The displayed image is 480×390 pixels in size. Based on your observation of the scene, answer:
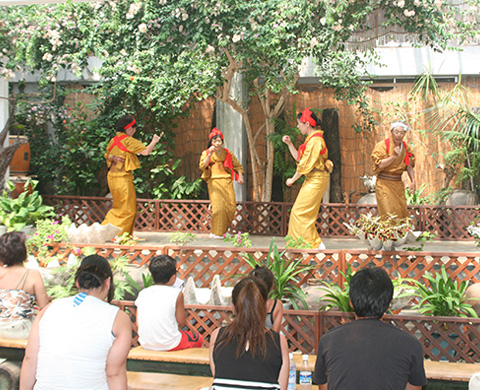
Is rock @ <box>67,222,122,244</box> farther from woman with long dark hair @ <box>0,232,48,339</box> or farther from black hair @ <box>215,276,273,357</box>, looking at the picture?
black hair @ <box>215,276,273,357</box>

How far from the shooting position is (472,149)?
9.23 m

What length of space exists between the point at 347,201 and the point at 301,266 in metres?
4.87

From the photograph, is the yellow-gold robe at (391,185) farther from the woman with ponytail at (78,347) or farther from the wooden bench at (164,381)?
the woman with ponytail at (78,347)

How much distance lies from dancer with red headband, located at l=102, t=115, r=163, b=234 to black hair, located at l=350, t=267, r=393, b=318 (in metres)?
5.45

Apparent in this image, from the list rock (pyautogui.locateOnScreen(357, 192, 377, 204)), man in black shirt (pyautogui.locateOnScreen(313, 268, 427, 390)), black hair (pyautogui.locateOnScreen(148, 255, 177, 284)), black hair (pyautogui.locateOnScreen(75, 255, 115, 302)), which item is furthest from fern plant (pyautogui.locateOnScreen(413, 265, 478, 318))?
rock (pyautogui.locateOnScreen(357, 192, 377, 204))

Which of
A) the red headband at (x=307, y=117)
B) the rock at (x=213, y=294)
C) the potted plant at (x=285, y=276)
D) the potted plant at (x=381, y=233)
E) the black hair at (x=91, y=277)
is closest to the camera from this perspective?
the black hair at (x=91, y=277)

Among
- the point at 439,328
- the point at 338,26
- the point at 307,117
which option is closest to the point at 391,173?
the point at 307,117

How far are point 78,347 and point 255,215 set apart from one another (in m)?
6.74

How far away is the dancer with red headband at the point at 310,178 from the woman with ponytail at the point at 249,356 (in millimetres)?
4175

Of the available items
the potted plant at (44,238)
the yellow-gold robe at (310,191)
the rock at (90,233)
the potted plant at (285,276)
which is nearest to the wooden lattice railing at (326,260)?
the potted plant at (285,276)

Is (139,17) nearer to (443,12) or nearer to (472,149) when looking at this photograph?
(443,12)

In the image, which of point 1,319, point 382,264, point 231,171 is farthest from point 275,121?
point 1,319

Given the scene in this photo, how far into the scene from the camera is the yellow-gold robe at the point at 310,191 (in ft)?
22.4

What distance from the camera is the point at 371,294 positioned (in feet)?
8.02
